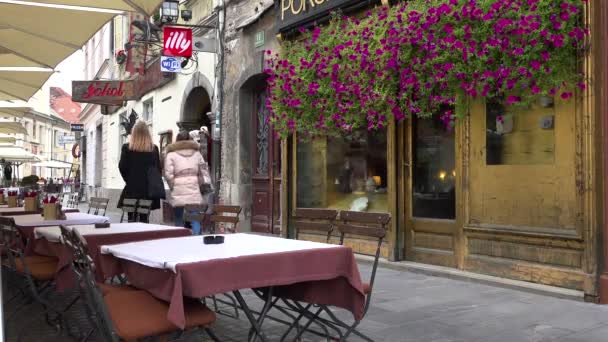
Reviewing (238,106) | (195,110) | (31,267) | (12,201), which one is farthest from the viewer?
(195,110)

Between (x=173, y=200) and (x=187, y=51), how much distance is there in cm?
479

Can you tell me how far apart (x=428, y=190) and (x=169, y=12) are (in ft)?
25.1

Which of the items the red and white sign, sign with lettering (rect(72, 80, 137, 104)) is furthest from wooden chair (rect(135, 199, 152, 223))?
sign with lettering (rect(72, 80, 137, 104))

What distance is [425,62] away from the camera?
551 centimetres

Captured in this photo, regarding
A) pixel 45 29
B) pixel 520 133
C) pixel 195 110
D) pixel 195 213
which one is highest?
pixel 195 110

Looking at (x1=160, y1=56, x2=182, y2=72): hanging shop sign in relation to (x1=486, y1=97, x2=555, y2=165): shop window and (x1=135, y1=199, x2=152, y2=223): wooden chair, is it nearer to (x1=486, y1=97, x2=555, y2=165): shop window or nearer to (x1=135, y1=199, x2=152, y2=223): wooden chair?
(x1=135, y1=199, x2=152, y2=223): wooden chair

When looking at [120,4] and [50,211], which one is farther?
[50,211]

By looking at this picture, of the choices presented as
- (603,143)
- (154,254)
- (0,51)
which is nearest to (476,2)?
(603,143)

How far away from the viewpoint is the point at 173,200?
6.93 meters

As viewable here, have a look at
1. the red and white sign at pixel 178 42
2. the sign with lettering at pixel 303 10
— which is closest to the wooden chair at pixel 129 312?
the sign with lettering at pixel 303 10

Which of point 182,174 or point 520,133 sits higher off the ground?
point 520,133

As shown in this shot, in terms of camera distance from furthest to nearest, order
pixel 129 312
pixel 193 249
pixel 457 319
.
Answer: pixel 457 319
pixel 193 249
pixel 129 312

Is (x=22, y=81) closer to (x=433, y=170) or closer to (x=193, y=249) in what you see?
(x=433, y=170)

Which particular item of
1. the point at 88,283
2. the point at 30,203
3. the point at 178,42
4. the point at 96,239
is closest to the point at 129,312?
the point at 88,283
